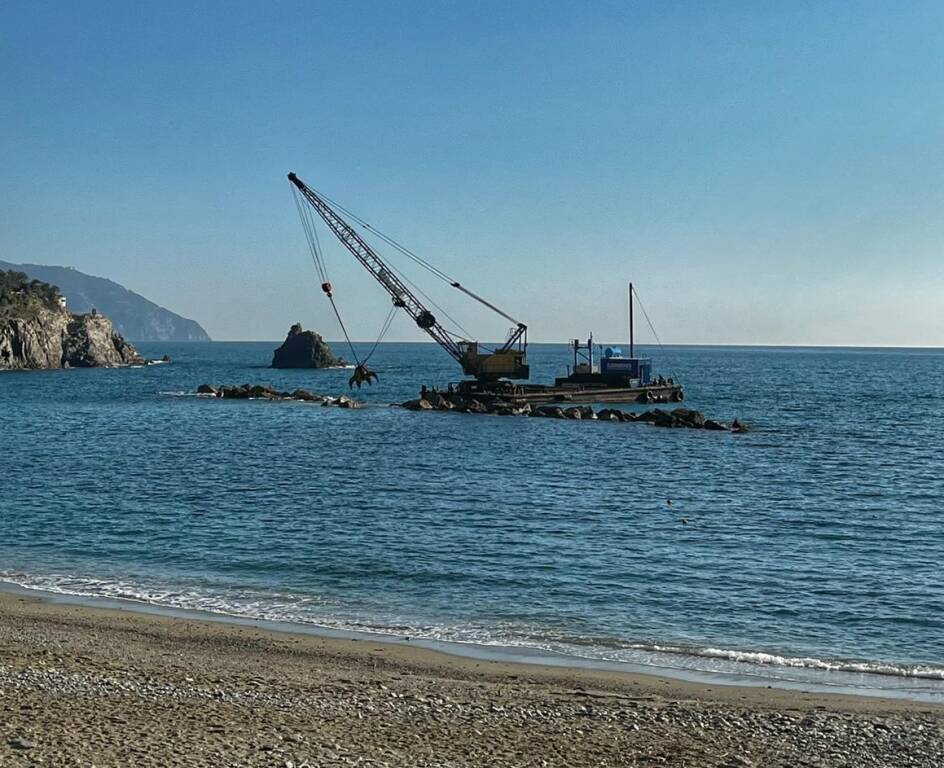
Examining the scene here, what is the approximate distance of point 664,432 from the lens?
69625 millimetres

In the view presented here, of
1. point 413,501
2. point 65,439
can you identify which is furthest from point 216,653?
point 65,439

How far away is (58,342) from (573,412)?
415 feet

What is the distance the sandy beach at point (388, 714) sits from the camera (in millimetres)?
12375

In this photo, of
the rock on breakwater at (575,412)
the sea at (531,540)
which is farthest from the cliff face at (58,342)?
the sea at (531,540)

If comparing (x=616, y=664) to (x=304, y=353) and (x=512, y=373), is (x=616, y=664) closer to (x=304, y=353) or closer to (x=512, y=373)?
(x=512, y=373)

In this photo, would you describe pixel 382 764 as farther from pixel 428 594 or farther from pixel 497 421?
pixel 497 421

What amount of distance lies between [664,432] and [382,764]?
59519mm

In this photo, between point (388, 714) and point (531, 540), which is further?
point (531, 540)

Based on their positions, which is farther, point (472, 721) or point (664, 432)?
point (664, 432)

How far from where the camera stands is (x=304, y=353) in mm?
193250

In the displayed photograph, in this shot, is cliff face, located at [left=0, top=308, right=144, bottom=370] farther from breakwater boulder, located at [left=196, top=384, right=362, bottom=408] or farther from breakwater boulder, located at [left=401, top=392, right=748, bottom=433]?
breakwater boulder, located at [left=401, top=392, right=748, bottom=433]

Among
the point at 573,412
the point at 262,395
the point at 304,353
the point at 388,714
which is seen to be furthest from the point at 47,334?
the point at 388,714

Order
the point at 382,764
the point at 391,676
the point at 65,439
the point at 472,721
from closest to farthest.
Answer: the point at 382,764
the point at 472,721
the point at 391,676
the point at 65,439

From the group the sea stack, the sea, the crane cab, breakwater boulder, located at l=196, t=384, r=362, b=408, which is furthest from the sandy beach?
the sea stack
